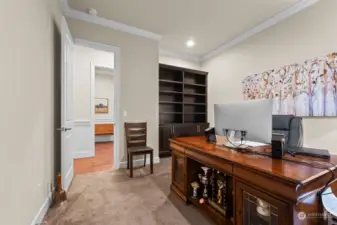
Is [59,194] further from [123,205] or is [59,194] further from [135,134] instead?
[135,134]

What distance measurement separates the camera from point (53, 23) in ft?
7.11

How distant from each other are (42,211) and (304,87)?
399 centimetres

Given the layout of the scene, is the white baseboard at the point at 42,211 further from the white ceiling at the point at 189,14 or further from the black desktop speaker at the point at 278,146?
the white ceiling at the point at 189,14

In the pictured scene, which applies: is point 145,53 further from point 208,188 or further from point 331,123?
point 331,123

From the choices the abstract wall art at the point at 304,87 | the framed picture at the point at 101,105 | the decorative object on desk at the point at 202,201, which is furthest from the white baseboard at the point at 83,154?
the abstract wall art at the point at 304,87

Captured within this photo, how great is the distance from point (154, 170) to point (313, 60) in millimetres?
3265

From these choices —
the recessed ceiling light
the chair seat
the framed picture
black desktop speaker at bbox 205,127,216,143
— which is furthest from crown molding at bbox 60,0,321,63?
the framed picture

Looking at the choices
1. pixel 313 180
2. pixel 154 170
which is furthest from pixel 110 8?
pixel 313 180

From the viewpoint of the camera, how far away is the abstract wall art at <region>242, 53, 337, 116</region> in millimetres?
2484

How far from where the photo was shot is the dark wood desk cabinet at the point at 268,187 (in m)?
0.95

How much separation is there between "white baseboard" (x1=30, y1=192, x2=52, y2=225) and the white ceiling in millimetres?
2898

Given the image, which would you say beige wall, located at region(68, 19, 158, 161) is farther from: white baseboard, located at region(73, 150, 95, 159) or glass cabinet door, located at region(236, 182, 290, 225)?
glass cabinet door, located at region(236, 182, 290, 225)

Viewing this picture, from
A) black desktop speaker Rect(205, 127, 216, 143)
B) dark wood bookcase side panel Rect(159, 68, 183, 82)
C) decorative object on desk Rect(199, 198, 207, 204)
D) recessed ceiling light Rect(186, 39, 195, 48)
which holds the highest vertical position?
recessed ceiling light Rect(186, 39, 195, 48)

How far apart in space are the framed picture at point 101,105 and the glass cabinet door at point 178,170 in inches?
207
